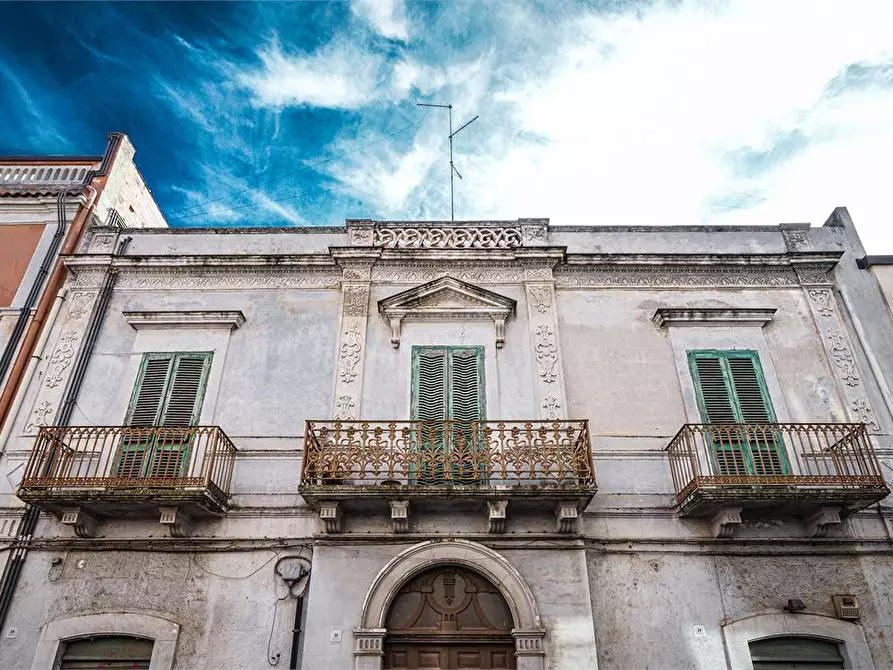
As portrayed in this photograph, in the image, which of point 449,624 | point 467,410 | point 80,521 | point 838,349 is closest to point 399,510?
point 449,624

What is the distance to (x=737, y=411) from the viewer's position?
998 centimetres

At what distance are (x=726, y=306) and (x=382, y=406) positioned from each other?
6.02 meters

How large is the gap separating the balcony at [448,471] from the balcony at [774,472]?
153cm

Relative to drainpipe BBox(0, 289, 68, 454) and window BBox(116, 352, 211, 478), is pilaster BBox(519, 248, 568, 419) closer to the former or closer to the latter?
window BBox(116, 352, 211, 478)

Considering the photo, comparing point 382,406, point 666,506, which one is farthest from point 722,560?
point 382,406

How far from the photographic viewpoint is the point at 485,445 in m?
9.42

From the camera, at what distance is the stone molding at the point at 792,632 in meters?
8.27

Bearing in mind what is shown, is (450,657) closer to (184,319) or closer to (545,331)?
(545,331)

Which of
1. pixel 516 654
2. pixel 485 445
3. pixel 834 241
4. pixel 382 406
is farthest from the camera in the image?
pixel 834 241

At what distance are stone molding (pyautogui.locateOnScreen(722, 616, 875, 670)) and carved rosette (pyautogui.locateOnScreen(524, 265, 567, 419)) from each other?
3.61 m

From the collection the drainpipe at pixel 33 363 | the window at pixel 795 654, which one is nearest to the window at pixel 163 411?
the drainpipe at pixel 33 363

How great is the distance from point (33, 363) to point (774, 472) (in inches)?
451

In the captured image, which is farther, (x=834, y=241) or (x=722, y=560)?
(x=834, y=241)

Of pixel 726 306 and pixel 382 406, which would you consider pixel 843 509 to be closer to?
pixel 726 306
